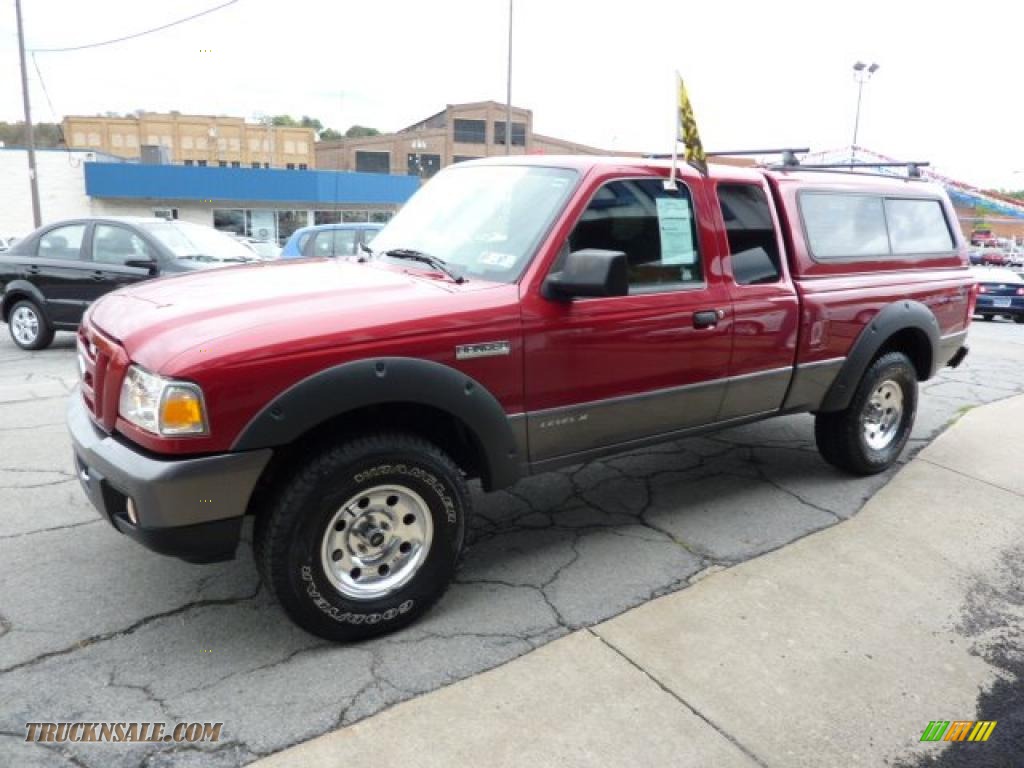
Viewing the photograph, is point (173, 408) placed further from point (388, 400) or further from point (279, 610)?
point (279, 610)

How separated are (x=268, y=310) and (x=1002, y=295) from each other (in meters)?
18.8

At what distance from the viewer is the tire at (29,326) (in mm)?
8844

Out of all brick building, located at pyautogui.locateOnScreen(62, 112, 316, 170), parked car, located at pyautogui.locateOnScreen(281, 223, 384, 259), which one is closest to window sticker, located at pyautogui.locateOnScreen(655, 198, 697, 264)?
parked car, located at pyautogui.locateOnScreen(281, 223, 384, 259)

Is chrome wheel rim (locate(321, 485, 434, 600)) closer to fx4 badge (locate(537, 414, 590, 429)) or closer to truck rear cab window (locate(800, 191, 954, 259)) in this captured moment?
fx4 badge (locate(537, 414, 590, 429))

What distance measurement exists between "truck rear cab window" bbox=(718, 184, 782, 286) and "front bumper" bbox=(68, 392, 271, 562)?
8.48 feet

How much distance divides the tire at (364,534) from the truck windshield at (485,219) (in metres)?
0.92

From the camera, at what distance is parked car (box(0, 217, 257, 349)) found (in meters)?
8.48

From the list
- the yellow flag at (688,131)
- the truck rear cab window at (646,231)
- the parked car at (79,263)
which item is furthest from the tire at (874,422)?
the parked car at (79,263)

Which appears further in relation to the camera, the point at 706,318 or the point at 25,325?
the point at 25,325

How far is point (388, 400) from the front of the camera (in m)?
2.80

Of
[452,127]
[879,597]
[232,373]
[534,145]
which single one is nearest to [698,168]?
[879,597]

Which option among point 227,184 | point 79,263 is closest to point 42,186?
point 227,184

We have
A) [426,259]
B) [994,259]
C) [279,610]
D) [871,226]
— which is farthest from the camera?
[994,259]

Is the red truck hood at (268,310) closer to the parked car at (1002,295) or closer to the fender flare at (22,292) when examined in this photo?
the fender flare at (22,292)
